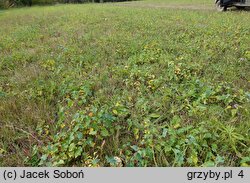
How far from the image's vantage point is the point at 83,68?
3576 mm

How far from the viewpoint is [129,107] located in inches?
93.0

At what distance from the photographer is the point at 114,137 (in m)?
1.96

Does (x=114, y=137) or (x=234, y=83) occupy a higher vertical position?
(x=234, y=83)

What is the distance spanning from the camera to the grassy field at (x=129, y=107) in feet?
5.72

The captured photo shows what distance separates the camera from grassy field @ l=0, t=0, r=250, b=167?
1742mm

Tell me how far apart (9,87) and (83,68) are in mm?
1194

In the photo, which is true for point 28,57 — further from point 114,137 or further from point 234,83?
point 234,83

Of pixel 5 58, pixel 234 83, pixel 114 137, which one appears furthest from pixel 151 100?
pixel 5 58

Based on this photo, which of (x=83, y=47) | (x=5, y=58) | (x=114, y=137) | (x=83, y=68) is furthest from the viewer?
(x=83, y=47)

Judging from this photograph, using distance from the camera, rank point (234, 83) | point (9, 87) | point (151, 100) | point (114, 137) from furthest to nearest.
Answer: point (9, 87) → point (234, 83) → point (151, 100) → point (114, 137)

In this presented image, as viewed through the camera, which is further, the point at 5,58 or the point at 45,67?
the point at 5,58
